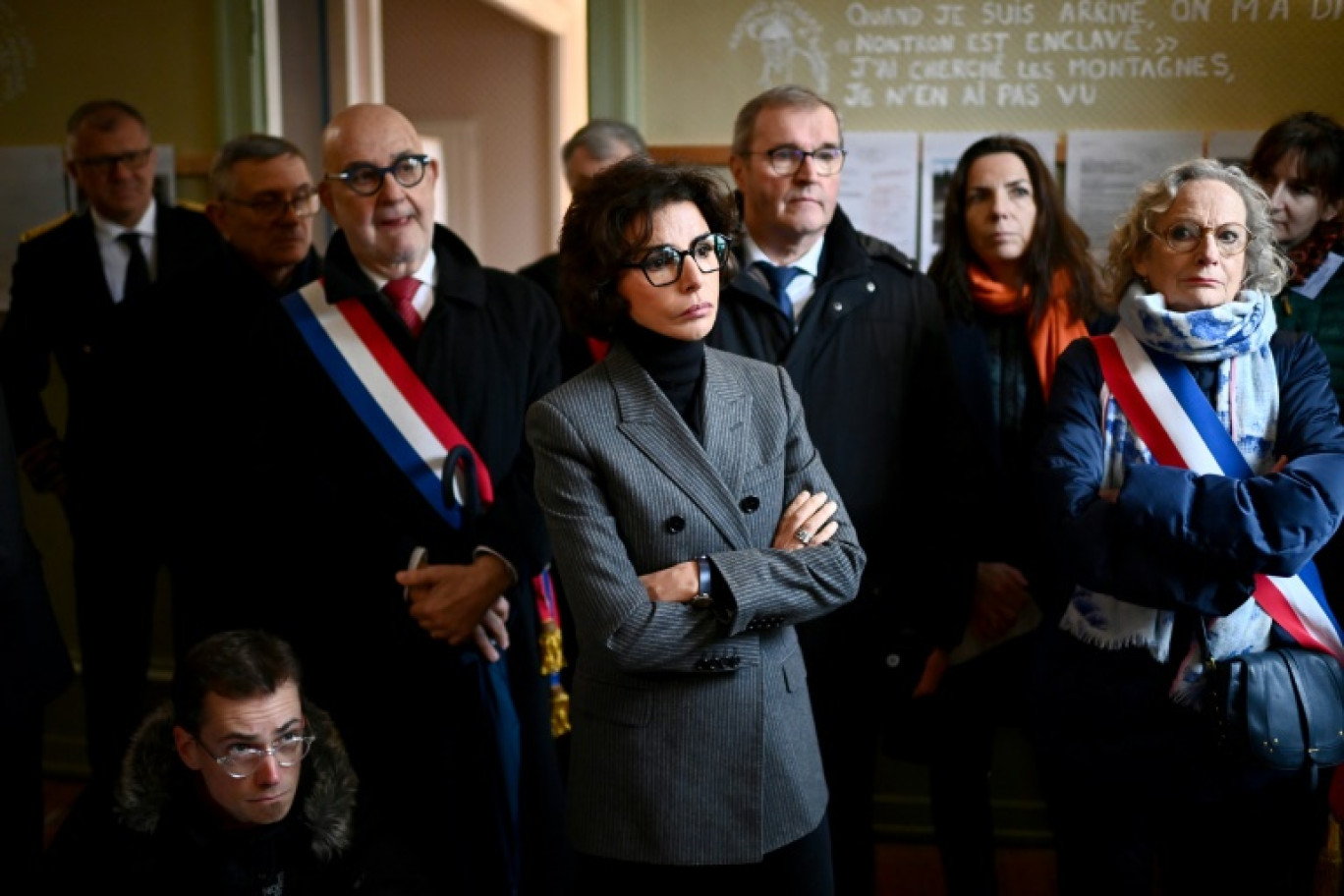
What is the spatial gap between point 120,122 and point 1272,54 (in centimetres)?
267

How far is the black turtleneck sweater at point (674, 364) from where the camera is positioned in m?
1.70

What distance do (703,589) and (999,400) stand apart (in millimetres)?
1029

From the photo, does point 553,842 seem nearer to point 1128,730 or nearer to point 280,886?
point 280,886

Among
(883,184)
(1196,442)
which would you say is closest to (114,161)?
(883,184)

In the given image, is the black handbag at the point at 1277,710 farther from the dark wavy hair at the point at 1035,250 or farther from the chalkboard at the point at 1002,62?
the chalkboard at the point at 1002,62

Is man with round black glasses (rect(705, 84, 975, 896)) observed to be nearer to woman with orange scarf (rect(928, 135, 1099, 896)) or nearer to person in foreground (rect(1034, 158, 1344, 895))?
woman with orange scarf (rect(928, 135, 1099, 896))

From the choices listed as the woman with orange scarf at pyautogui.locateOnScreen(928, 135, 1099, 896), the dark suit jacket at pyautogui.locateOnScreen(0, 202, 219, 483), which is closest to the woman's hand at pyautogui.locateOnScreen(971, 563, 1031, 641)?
the woman with orange scarf at pyautogui.locateOnScreen(928, 135, 1099, 896)

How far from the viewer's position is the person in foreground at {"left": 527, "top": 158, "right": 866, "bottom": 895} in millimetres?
1619

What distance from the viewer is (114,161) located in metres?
3.07

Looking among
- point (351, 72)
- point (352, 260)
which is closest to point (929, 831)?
point (352, 260)

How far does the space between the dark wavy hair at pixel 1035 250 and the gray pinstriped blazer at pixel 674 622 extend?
0.94 metres

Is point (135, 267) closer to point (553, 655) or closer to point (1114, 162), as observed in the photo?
point (553, 655)

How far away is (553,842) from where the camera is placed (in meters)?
2.42

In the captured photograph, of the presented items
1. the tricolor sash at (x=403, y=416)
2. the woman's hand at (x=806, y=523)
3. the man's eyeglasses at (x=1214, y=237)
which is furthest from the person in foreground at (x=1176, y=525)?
the tricolor sash at (x=403, y=416)
